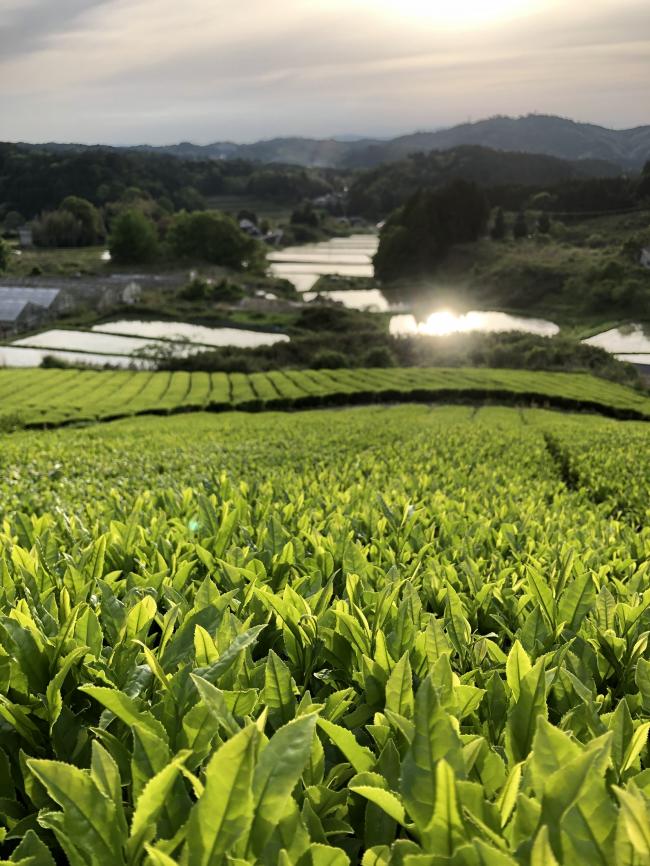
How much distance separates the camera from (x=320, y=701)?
68.3 inches

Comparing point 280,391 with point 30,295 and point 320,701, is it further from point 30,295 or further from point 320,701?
point 30,295

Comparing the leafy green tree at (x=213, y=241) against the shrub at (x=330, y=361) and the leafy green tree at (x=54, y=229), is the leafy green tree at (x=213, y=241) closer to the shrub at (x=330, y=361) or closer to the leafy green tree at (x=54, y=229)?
the leafy green tree at (x=54, y=229)

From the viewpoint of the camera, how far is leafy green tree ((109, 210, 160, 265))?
8644 cm

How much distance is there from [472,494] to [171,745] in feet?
13.6

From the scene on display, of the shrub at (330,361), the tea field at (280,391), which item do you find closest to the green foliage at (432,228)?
the shrub at (330,361)

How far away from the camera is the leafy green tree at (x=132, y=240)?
86.4m

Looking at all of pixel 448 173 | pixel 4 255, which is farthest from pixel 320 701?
pixel 448 173

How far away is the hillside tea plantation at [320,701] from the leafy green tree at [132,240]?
90.0 metres

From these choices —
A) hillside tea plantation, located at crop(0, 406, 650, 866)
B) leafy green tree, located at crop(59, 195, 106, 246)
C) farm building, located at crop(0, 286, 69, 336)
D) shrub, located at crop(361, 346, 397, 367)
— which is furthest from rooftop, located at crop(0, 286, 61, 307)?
hillside tea plantation, located at crop(0, 406, 650, 866)

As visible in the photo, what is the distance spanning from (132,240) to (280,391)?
6500 centimetres

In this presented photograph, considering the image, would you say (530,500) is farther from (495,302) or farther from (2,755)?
(495,302)

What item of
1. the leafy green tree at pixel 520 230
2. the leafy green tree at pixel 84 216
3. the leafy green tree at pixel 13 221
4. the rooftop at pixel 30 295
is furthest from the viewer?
the leafy green tree at pixel 13 221

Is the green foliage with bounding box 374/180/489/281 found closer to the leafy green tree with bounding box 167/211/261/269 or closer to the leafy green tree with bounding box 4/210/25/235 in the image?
the leafy green tree with bounding box 167/211/261/269

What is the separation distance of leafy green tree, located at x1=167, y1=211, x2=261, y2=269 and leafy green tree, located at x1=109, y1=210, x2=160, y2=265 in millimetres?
3501
